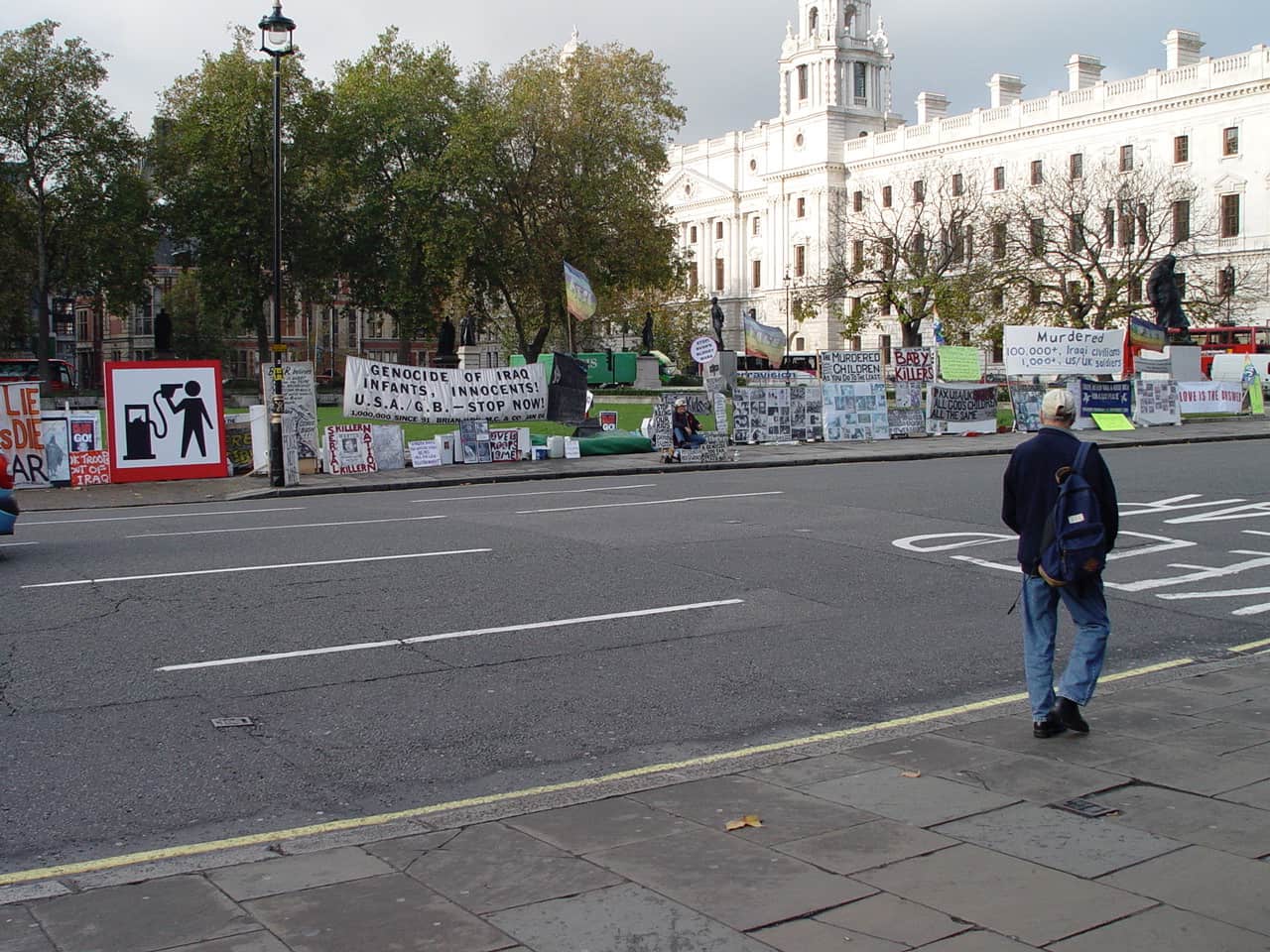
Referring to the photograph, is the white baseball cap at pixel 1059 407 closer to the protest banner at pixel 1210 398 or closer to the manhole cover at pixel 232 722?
the manhole cover at pixel 232 722

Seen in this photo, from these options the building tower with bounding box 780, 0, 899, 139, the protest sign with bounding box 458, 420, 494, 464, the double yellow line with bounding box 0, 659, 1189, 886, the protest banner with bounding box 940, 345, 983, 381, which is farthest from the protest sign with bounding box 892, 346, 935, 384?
the building tower with bounding box 780, 0, 899, 139

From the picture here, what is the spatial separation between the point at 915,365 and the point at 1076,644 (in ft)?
90.0

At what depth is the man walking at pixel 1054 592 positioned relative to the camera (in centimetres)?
644

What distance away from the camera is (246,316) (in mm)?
60406

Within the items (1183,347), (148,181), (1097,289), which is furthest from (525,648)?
(1097,289)

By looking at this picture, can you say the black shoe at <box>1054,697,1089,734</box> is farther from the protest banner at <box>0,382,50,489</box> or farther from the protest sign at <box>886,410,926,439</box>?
the protest sign at <box>886,410,926,439</box>

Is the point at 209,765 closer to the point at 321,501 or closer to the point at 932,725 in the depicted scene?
the point at 932,725

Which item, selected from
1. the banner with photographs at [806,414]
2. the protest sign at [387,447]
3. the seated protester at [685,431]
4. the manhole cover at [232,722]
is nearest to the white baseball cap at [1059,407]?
the manhole cover at [232,722]

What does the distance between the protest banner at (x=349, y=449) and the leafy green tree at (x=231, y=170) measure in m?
33.2

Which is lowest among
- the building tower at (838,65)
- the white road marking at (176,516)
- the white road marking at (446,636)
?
the white road marking at (446,636)

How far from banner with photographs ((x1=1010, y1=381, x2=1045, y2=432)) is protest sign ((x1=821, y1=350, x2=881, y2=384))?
13.5ft

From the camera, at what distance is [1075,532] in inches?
247

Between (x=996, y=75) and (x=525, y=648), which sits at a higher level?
(x=996, y=75)

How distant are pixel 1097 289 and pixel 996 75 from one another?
27.6 m
